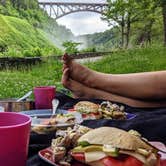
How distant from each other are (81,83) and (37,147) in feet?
2.34

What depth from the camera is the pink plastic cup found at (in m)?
0.55

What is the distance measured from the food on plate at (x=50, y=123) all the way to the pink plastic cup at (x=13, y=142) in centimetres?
19

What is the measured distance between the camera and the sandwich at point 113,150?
0.58m

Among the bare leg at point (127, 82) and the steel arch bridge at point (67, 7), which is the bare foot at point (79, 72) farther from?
the steel arch bridge at point (67, 7)

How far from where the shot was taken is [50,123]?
82 cm

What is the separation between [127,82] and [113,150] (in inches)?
30.9

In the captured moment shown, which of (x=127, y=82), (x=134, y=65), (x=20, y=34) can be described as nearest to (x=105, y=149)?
(x=127, y=82)

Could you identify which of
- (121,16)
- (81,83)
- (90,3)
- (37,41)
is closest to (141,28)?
(121,16)

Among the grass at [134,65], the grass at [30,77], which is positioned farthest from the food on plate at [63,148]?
the grass at [134,65]

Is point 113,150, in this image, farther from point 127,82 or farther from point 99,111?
point 127,82

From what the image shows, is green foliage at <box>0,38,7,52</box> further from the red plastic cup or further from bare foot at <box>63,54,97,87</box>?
the red plastic cup

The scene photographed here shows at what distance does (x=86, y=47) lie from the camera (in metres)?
11.6

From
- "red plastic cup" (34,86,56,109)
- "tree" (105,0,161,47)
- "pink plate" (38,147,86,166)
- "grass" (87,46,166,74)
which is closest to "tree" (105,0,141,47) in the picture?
"tree" (105,0,161,47)

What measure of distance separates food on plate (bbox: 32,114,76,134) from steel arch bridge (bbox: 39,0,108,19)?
42.6 ft
